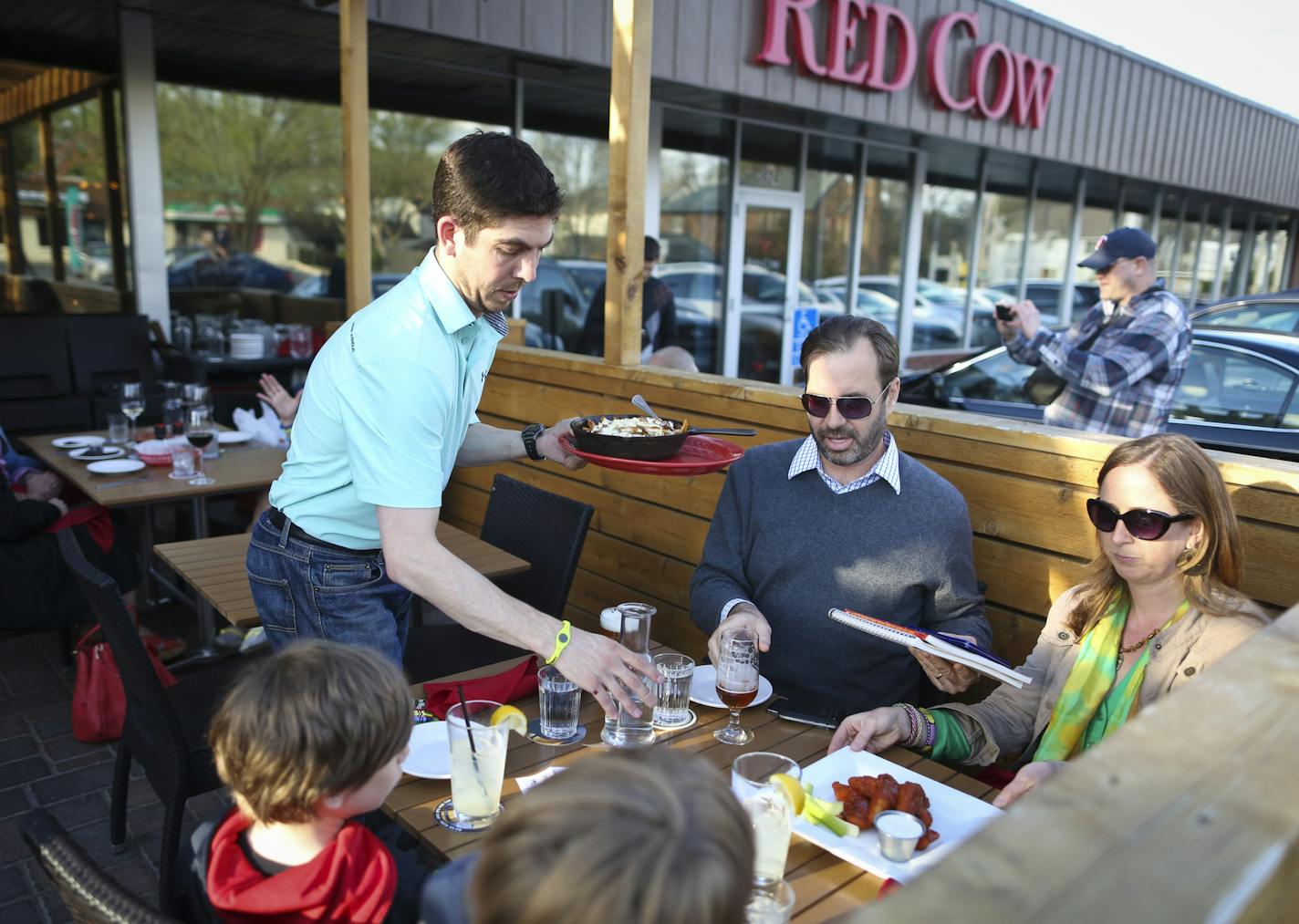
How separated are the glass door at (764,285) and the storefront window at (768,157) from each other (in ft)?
0.43

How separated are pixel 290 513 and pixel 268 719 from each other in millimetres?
900

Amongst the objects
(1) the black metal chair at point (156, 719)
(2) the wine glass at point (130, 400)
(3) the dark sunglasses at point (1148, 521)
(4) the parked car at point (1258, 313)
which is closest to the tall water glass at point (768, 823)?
(3) the dark sunglasses at point (1148, 521)

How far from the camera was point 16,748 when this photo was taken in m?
3.50

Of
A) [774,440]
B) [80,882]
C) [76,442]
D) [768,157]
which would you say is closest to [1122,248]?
[774,440]

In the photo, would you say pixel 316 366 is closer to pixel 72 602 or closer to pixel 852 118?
pixel 72 602

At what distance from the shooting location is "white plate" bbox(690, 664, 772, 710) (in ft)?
7.03

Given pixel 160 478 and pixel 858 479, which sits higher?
pixel 858 479

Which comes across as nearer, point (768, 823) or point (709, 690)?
point (768, 823)

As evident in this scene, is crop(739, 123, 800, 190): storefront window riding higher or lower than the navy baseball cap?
higher

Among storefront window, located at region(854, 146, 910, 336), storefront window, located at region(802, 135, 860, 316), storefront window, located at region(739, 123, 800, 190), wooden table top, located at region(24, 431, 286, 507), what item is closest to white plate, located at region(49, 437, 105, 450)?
wooden table top, located at region(24, 431, 286, 507)

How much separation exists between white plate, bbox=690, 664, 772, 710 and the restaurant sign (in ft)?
24.5

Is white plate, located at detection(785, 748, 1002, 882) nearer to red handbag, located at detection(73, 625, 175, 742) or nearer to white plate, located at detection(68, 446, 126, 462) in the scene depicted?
red handbag, located at detection(73, 625, 175, 742)

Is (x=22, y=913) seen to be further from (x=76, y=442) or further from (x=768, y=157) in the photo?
(x=768, y=157)

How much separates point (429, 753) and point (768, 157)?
31.2 feet
